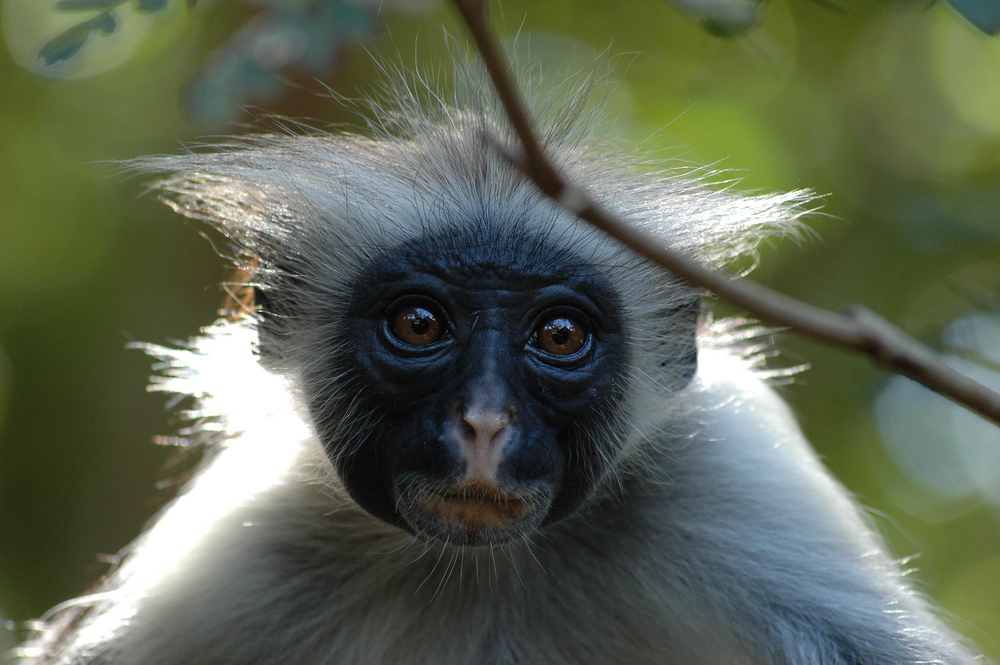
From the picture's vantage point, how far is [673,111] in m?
8.37

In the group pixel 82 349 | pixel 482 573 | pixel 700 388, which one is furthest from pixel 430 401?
pixel 82 349

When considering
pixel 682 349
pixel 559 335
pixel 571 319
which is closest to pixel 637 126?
pixel 682 349

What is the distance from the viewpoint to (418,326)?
3.43 meters

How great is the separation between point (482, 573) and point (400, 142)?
6.18ft

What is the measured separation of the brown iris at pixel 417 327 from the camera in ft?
11.2

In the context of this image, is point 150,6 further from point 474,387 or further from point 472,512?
point 472,512

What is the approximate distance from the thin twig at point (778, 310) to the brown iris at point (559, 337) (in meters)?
2.13

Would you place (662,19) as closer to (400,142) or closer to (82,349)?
(400,142)

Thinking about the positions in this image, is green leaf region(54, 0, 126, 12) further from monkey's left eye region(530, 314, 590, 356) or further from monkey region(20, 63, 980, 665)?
monkey's left eye region(530, 314, 590, 356)

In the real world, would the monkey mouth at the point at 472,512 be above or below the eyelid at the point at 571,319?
below

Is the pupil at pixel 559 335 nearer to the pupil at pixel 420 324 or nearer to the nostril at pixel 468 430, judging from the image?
the pupil at pixel 420 324

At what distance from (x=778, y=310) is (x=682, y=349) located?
9.55 feet

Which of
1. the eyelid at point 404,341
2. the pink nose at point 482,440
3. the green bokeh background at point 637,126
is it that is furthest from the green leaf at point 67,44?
the green bokeh background at point 637,126

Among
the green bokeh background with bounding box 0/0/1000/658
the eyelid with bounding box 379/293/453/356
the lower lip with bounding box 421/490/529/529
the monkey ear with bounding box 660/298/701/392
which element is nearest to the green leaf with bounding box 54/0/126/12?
the eyelid with bounding box 379/293/453/356
